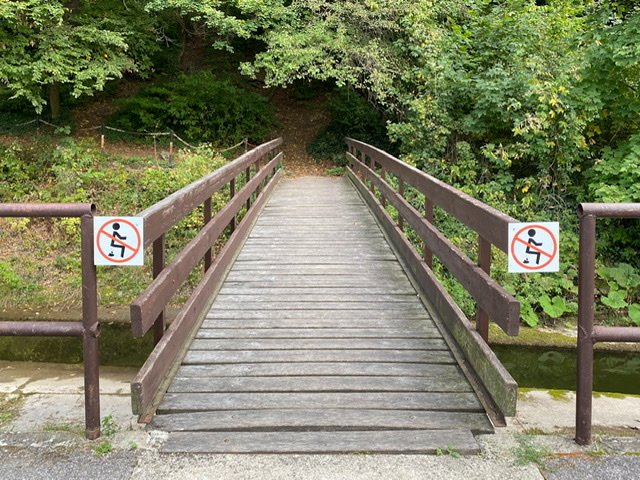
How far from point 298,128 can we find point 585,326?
19.3m

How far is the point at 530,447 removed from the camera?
2.97 m

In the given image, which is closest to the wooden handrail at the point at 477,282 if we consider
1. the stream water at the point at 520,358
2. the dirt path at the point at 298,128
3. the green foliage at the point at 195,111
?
the stream water at the point at 520,358

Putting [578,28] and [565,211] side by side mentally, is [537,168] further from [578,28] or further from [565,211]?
[578,28]

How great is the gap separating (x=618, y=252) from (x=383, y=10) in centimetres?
731

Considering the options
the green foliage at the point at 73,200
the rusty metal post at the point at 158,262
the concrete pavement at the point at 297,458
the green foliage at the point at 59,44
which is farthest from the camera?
the green foliage at the point at 59,44

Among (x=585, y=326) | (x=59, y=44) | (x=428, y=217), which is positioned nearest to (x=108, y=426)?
(x=585, y=326)

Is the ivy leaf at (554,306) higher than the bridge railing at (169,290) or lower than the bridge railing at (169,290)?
lower

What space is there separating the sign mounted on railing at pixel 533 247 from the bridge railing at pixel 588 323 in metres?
0.15

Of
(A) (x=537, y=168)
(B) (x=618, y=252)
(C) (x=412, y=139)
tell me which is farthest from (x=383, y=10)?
(B) (x=618, y=252)

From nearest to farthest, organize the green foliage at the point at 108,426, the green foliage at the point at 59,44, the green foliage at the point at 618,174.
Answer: the green foliage at the point at 108,426, the green foliage at the point at 618,174, the green foliage at the point at 59,44

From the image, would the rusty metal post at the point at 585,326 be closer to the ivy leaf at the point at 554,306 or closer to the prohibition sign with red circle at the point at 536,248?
the prohibition sign with red circle at the point at 536,248

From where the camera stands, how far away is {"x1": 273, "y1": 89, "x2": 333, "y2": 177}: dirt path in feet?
62.0

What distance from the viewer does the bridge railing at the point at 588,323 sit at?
299 cm

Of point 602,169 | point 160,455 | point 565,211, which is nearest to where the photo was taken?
point 160,455
